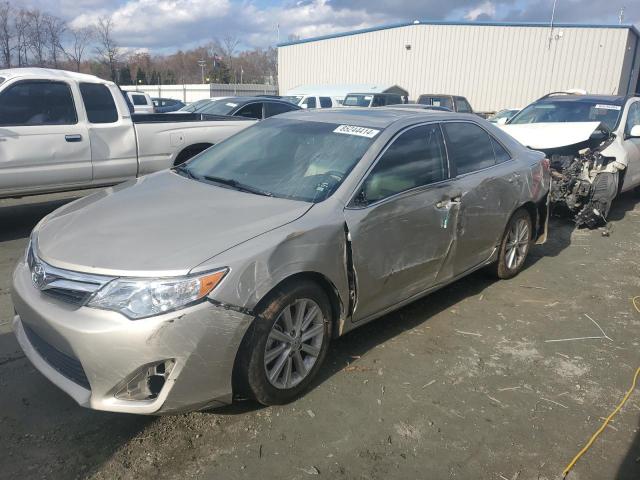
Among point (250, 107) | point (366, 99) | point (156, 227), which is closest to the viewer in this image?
point (156, 227)

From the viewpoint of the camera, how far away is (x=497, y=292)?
5.03 meters

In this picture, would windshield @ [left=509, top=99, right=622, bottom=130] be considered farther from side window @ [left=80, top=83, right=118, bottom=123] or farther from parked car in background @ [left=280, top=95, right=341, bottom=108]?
parked car in background @ [left=280, top=95, right=341, bottom=108]

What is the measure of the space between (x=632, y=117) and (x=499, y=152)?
4831 millimetres

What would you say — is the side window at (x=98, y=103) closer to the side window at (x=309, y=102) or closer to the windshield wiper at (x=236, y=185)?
the windshield wiper at (x=236, y=185)

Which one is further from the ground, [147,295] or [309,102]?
[309,102]

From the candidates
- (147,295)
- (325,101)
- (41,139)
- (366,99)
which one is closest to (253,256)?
(147,295)

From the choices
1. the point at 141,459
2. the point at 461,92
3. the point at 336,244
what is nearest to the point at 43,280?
the point at 141,459

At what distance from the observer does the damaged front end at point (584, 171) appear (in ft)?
24.1

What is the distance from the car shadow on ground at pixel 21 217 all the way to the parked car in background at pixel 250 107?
4025 mm

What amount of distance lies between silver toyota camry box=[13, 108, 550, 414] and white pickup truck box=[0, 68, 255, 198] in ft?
9.83

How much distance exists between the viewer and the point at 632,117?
829 centimetres

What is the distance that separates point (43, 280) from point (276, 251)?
121 cm

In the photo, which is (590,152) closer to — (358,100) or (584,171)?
(584,171)

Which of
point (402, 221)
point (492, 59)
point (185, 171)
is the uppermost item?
point (492, 59)
